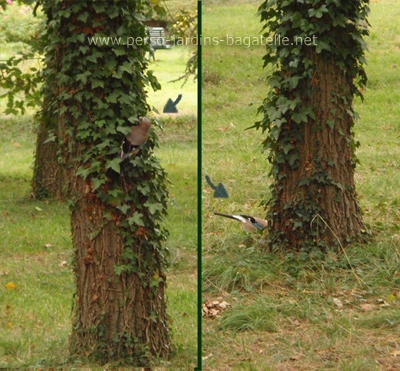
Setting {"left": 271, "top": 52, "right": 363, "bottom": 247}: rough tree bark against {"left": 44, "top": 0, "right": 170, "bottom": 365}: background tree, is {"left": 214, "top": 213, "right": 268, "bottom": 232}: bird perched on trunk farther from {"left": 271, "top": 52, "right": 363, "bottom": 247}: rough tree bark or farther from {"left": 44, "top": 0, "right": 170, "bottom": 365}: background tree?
{"left": 44, "top": 0, "right": 170, "bottom": 365}: background tree

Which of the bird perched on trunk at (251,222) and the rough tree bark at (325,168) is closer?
the rough tree bark at (325,168)

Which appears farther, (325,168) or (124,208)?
(325,168)

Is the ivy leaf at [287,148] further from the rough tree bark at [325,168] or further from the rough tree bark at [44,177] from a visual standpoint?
the rough tree bark at [44,177]

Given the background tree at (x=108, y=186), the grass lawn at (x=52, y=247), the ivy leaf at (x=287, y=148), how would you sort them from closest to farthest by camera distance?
the background tree at (x=108, y=186) → the grass lawn at (x=52, y=247) → the ivy leaf at (x=287, y=148)

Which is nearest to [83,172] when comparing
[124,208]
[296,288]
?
[124,208]

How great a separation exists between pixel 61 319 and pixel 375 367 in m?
1.91

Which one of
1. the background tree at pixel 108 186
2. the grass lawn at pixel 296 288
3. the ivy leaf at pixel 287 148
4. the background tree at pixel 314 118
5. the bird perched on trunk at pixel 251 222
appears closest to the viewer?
the background tree at pixel 108 186

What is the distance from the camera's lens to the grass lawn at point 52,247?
9.35ft

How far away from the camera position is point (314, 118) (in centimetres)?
405

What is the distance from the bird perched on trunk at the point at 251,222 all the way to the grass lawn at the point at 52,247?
1508mm

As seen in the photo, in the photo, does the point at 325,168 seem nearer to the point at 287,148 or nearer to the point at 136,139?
the point at 287,148

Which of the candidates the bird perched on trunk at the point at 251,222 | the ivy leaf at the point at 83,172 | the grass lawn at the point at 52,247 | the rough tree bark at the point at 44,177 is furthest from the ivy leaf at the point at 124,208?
the bird perched on trunk at the point at 251,222

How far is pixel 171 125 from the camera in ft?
9.37

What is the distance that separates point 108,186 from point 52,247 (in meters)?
1.83
